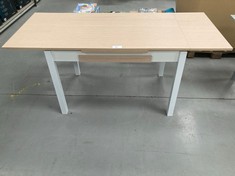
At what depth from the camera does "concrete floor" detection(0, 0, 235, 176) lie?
4.80ft

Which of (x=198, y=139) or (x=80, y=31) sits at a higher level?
(x=80, y=31)

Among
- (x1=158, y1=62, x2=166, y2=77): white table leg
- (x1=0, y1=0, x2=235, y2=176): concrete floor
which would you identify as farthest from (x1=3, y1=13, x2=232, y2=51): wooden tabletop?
(x1=0, y1=0, x2=235, y2=176): concrete floor

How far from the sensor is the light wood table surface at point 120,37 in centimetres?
127

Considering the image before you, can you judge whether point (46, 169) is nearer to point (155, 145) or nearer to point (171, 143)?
point (155, 145)

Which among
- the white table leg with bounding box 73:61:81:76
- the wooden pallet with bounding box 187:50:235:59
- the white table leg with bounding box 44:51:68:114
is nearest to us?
the white table leg with bounding box 44:51:68:114

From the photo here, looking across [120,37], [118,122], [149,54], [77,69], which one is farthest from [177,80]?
[77,69]

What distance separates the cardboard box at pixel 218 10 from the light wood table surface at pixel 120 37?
667 millimetres

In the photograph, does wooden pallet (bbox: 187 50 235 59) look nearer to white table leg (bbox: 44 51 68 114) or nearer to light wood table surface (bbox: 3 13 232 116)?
light wood table surface (bbox: 3 13 232 116)

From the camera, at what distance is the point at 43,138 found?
1655 mm

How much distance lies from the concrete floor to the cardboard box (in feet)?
1.32

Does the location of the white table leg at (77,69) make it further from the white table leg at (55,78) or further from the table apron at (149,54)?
the table apron at (149,54)

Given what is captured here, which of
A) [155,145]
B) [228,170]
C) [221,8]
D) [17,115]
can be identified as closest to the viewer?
[228,170]

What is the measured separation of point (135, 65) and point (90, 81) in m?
0.64

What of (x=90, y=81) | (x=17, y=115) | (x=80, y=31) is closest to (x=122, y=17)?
(x=80, y=31)
